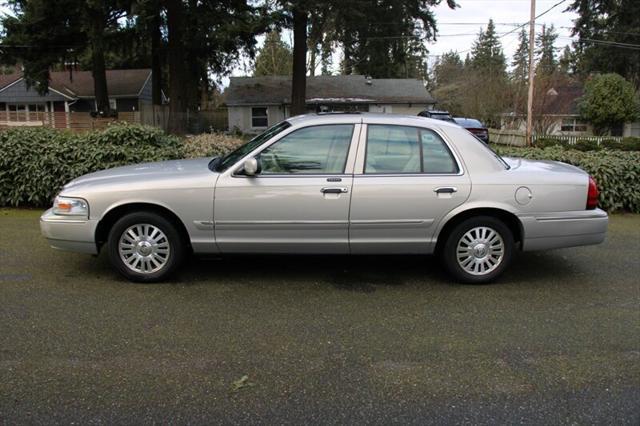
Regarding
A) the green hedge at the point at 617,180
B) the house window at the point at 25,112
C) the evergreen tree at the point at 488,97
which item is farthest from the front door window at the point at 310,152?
the evergreen tree at the point at 488,97

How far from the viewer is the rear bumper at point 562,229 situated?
17.4 feet

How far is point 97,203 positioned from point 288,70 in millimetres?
54947

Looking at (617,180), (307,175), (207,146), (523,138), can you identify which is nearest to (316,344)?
(307,175)

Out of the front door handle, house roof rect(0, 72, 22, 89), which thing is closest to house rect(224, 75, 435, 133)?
house roof rect(0, 72, 22, 89)

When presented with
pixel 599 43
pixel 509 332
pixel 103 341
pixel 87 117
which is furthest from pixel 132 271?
pixel 599 43

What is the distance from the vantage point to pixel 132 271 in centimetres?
524

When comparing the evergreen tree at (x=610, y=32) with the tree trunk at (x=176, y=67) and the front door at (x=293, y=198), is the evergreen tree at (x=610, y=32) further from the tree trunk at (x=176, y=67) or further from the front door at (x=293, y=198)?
the front door at (x=293, y=198)

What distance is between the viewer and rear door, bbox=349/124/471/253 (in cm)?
513

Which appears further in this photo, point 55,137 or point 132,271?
point 55,137

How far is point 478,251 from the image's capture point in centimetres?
533

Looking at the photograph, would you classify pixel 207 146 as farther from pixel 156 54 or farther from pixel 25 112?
pixel 25 112

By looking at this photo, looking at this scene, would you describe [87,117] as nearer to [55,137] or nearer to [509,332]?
[55,137]

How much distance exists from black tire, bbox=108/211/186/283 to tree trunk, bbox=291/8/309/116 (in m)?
18.5

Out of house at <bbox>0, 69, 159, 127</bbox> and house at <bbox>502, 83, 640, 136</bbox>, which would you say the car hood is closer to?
house at <bbox>502, 83, 640, 136</bbox>
